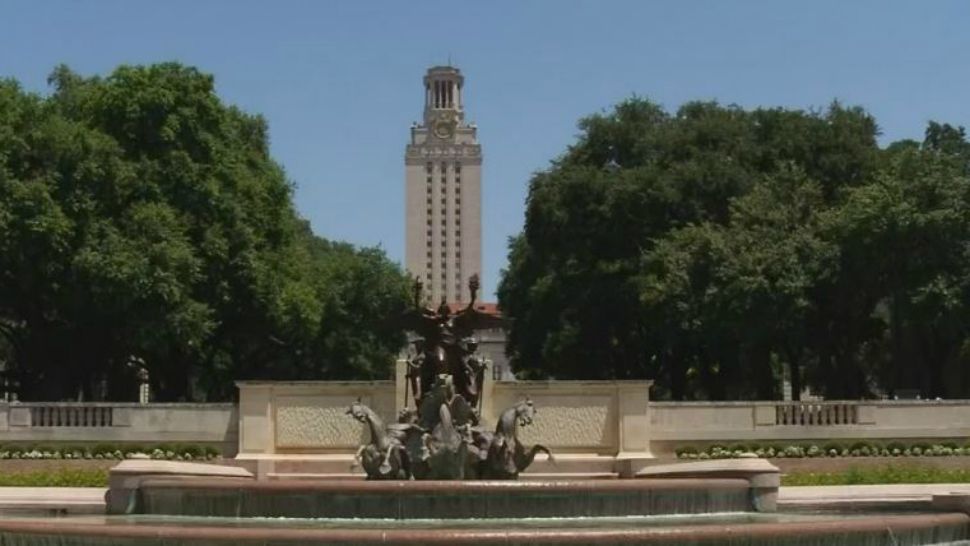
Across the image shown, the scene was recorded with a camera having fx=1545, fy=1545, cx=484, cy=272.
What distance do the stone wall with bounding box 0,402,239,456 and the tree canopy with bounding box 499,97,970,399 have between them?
60.1ft

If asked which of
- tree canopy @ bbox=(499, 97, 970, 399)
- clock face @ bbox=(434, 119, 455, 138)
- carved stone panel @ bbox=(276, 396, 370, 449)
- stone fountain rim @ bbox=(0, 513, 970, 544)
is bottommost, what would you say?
stone fountain rim @ bbox=(0, 513, 970, 544)

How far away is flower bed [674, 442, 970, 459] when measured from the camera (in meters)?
36.3

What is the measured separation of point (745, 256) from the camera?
48.2 meters

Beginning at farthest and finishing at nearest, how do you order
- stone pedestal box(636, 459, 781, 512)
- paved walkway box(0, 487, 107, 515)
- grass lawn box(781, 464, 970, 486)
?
grass lawn box(781, 464, 970, 486) < stone pedestal box(636, 459, 781, 512) < paved walkway box(0, 487, 107, 515)

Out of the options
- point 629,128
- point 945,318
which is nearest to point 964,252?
point 945,318

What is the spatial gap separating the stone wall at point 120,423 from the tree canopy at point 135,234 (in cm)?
732

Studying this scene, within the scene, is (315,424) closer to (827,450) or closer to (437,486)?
(827,450)

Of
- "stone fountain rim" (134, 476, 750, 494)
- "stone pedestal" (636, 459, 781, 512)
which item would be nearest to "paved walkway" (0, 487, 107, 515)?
"stone fountain rim" (134, 476, 750, 494)

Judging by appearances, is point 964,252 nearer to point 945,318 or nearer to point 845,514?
point 945,318

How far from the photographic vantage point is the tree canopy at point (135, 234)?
44000 mm

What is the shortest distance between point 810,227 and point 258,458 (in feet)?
72.2

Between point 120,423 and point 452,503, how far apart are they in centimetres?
1678

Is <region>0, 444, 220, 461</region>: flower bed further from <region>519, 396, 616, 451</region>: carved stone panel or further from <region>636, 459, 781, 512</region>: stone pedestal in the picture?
<region>636, 459, 781, 512</region>: stone pedestal

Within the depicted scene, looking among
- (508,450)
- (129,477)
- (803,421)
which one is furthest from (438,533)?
(803,421)
